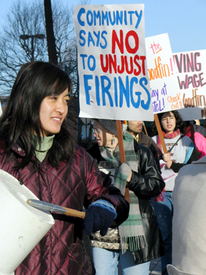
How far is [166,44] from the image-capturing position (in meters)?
6.16

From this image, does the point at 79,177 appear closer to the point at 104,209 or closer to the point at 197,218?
the point at 104,209

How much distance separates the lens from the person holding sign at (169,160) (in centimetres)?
491

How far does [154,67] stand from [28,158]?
13.2 ft

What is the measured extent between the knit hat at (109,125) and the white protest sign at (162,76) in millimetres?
1780

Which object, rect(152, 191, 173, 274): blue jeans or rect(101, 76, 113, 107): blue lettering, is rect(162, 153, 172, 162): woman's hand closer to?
rect(152, 191, 173, 274): blue jeans

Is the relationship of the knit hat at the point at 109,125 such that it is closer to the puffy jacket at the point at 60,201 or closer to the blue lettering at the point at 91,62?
the blue lettering at the point at 91,62

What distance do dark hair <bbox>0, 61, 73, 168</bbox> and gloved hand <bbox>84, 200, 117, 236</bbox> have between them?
0.30m

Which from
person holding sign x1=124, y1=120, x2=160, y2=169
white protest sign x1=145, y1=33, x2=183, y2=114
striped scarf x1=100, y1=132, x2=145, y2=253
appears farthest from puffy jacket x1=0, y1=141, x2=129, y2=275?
white protest sign x1=145, y1=33, x2=183, y2=114

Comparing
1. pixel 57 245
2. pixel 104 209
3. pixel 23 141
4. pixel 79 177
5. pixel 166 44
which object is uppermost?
pixel 166 44

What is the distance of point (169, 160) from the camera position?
5.27 metres

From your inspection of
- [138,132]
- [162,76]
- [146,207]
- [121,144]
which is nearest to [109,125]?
[121,144]

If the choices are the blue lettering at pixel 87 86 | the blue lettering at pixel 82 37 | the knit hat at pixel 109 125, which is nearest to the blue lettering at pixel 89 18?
the blue lettering at pixel 82 37

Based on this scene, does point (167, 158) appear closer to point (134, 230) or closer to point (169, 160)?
point (169, 160)

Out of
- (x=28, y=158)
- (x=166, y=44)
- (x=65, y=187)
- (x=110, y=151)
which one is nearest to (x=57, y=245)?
(x=65, y=187)
